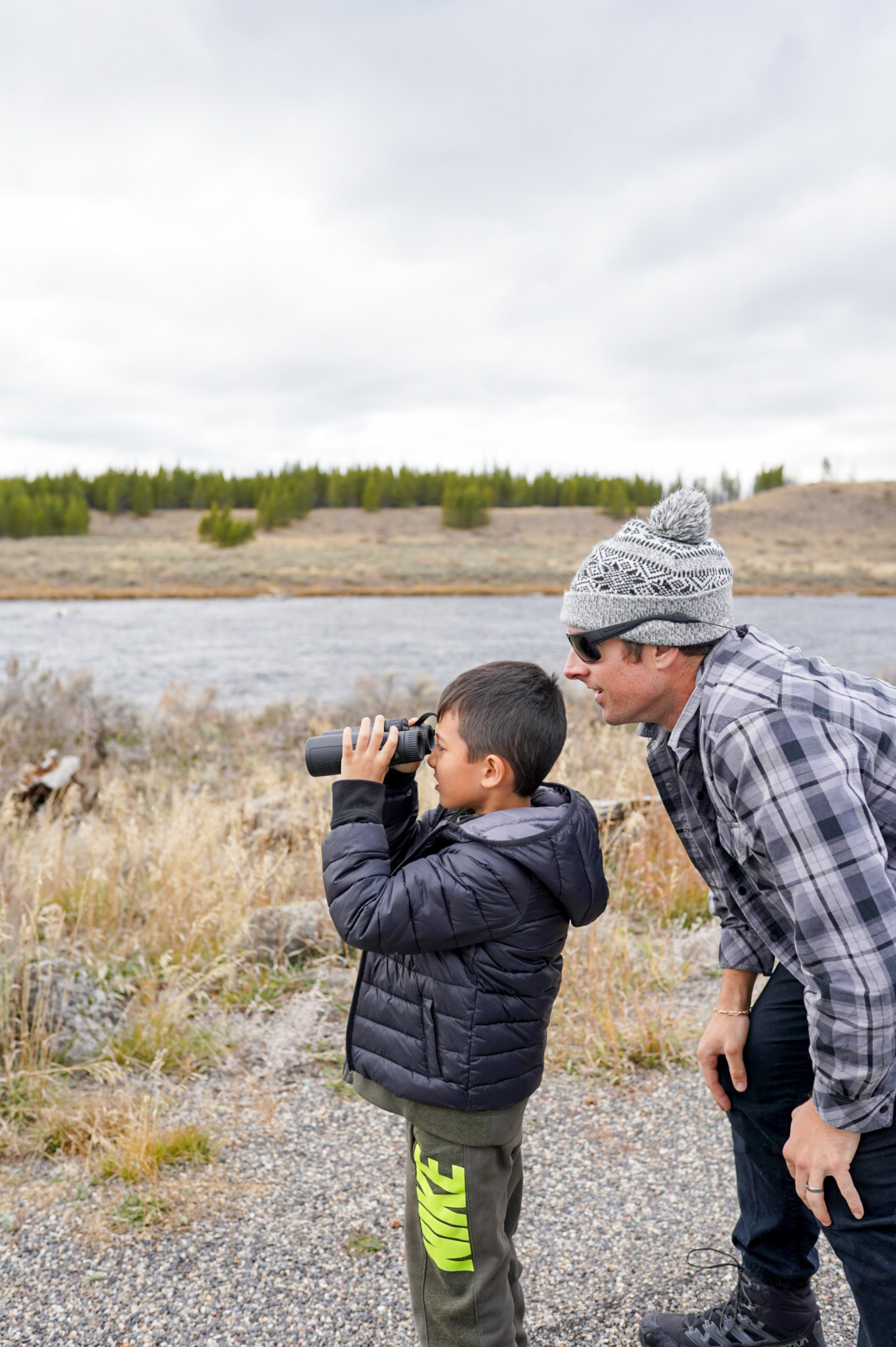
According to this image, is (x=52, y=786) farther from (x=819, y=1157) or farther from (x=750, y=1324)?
(x=819, y=1157)

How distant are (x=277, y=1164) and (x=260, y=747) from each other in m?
6.89

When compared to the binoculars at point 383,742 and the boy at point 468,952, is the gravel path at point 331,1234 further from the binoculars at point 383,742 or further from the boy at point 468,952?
the binoculars at point 383,742

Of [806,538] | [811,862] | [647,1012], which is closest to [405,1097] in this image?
[811,862]

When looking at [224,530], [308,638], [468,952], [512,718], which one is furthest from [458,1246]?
[224,530]

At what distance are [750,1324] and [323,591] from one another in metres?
40.2

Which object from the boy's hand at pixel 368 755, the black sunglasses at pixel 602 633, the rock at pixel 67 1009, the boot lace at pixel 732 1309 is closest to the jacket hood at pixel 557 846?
the boy's hand at pixel 368 755

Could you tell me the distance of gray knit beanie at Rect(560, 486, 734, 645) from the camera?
1823 mm

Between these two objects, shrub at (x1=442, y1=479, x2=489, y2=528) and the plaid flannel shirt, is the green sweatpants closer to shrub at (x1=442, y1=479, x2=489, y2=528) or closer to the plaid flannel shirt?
the plaid flannel shirt

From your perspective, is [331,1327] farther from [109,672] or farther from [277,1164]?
[109,672]

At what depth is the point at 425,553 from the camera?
64.0m

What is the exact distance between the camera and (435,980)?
192cm

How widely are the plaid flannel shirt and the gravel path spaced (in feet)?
3.77

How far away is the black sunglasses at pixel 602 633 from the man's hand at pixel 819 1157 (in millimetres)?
914

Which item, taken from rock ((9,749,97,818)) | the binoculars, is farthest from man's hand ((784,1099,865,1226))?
rock ((9,749,97,818))
